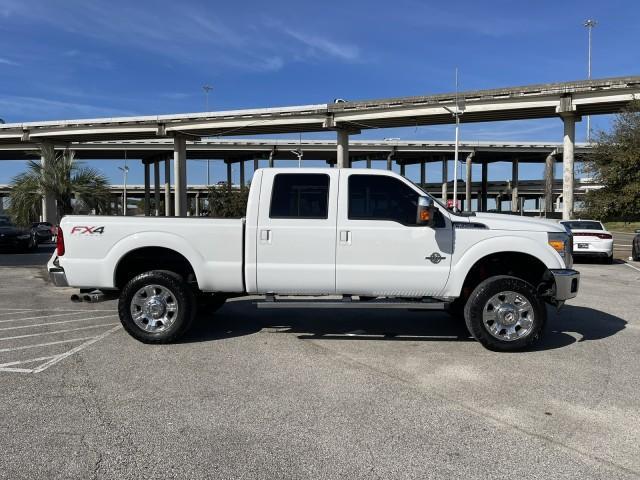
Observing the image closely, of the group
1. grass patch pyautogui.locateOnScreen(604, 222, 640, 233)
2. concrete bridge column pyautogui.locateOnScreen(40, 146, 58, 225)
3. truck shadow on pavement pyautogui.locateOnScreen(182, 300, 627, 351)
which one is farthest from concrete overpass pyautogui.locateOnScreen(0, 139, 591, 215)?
truck shadow on pavement pyautogui.locateOnScreen(182, 300, 627, 351)

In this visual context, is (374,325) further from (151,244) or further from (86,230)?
(86,230)

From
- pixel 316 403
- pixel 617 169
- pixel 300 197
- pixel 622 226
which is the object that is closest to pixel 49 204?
pixel 300 197

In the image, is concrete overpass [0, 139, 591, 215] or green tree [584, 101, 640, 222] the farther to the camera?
concrete overpass [0, 139, 591, 215]

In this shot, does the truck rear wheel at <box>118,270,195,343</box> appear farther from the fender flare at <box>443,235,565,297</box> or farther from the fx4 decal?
the fender flare at <box>443,235,565,297</box>

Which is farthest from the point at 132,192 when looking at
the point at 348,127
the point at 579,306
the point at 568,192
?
the point at 579,306

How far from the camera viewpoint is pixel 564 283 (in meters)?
6.12

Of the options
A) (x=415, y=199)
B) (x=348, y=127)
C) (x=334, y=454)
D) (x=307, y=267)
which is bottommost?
(x=334, y=454)

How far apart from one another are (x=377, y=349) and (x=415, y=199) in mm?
1850

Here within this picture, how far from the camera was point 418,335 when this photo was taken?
7.05 m

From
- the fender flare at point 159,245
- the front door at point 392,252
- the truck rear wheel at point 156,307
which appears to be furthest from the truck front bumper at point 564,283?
the truck rear wheel at point 156,307

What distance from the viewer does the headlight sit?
625cm

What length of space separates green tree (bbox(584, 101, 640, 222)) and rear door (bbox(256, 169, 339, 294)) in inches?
951

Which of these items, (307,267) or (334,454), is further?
(307,267)

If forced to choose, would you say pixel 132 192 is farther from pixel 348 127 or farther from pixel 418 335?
pixel 418 335
